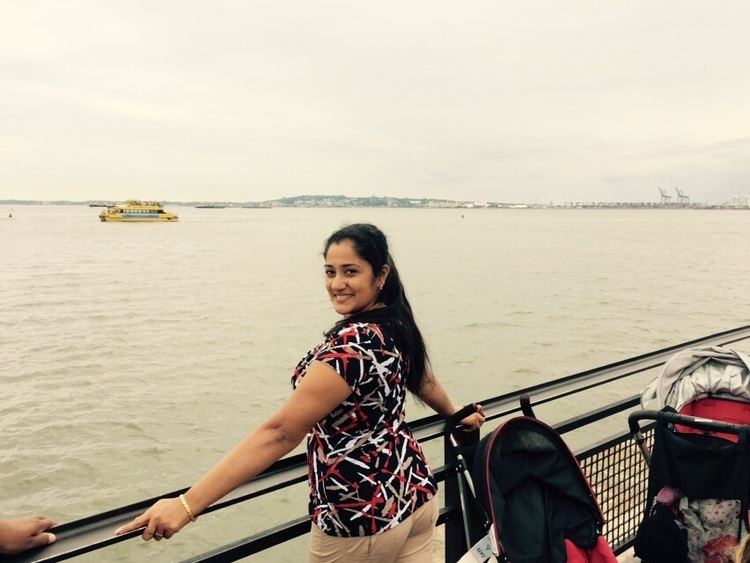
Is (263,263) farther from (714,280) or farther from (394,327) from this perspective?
(394,327)

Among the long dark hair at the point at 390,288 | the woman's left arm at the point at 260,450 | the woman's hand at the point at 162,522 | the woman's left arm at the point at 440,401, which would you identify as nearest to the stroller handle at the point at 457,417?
the woman's left arm at the point at 440,401

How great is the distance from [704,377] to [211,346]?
16164mm

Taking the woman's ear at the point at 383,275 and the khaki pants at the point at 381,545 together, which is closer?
the khaki pants at the point at 381,545

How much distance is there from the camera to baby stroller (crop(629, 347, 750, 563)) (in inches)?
92.0

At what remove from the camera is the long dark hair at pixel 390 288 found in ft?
6.08

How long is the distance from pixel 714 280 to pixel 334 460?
34.5 meters

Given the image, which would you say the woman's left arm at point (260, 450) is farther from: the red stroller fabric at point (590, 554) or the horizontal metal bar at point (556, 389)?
the red stroller fabric at point (590, 554)

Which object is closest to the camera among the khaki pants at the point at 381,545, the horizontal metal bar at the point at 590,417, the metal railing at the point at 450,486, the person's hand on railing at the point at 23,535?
the person's hand on railing at the point at 23,535

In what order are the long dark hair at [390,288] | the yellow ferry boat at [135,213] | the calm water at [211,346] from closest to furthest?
the long dark hair at [390,288] → the calm water at [211,346] → the yellow ferry boat at [135,213]

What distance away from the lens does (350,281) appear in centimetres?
186

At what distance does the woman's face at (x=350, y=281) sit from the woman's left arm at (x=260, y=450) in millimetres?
346

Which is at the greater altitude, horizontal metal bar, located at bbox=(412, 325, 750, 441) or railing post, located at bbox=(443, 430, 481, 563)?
horizontal metal bar, located at bbox=(412, 325, 750, 441)

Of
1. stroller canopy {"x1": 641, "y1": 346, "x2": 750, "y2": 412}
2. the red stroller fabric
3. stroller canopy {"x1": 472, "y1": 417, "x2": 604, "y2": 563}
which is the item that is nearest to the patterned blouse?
stroller canopy {"x1": 472, "y1": 417, "x2": 604, "y2": 563}

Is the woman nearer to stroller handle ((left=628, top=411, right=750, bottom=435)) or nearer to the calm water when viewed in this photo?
the calm water
